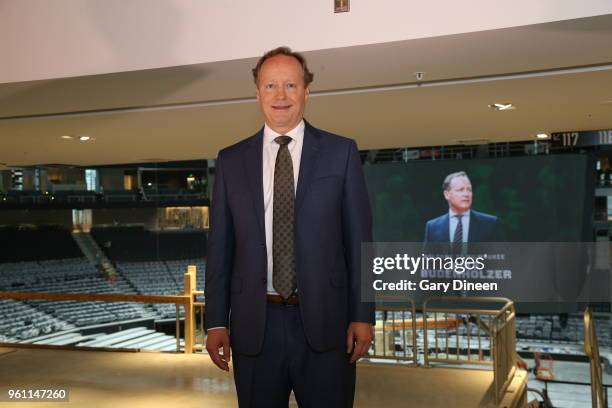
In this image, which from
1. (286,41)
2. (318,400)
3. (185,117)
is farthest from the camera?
(185,117)

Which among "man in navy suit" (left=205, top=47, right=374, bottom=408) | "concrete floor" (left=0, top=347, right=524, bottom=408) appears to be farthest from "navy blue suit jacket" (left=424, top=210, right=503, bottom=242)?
"man in navy suit" (left=205, top=47, right=374, bottom=408)

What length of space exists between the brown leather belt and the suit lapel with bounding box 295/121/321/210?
238mm

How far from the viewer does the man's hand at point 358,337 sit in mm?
1731

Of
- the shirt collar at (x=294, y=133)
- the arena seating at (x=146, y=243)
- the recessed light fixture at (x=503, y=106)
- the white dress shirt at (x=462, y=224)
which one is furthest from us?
the white dress shirt at (x=462, y=224)

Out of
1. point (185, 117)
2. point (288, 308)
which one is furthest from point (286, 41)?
point (185, 117)

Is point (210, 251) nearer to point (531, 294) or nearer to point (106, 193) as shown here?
point (106, 193)

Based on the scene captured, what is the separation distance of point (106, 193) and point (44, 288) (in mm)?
2217

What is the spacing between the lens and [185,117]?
490 centimetres

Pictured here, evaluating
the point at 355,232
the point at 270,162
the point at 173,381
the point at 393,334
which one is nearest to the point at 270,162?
the point at 270,162

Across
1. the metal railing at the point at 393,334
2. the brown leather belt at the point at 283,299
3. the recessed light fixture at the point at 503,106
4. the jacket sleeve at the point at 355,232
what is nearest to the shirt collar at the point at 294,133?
the jacket sleeve at the point at 355,232

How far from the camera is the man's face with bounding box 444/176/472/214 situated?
10.6 meters

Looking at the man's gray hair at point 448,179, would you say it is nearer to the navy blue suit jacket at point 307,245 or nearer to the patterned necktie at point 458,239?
the patterned necktie at point 458,239

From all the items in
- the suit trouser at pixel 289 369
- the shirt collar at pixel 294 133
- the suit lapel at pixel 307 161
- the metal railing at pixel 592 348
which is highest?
the shirt collar at pixel 294 133

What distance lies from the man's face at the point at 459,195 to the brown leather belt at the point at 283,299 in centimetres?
924
